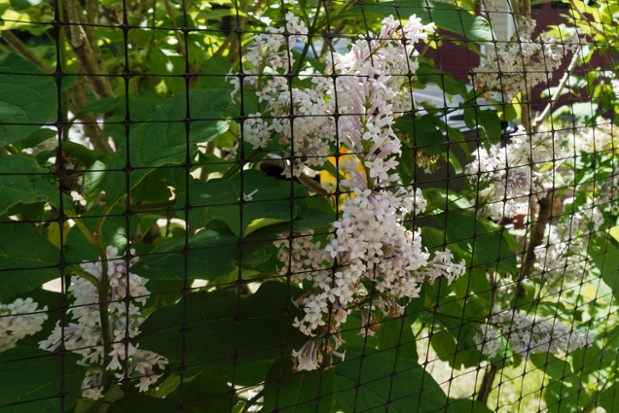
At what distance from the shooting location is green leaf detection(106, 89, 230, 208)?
77 centimetres

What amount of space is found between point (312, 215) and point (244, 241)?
10 cm

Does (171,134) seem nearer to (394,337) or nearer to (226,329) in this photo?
(226,329)

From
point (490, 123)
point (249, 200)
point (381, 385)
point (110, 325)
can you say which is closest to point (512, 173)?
point (490, 123)

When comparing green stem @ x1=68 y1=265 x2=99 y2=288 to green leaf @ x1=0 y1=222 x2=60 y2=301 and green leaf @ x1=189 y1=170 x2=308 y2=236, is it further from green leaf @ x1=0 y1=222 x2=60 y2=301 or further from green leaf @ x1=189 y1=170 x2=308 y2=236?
green leaf @ x1=189 y1=170 x2=308 y2=236

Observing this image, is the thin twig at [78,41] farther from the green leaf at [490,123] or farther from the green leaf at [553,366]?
the green leaf at [553,366]

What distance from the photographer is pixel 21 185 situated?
73 cm

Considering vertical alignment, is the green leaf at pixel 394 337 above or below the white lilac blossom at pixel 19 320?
below

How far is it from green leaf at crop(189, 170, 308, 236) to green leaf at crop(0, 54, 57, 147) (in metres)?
0.17

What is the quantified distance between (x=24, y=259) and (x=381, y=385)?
46cm

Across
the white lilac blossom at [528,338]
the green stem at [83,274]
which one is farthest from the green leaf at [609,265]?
the green stem at [83,274]

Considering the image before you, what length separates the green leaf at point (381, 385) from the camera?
2.96 feet

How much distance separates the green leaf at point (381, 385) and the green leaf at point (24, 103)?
46cm

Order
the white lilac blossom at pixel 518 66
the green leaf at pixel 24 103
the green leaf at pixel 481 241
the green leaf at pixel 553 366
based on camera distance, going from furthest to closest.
Answer: 1. the green leaf at pixel 553 366
2. the white lilac blossom at pixel 518 66
3. the green leaf at pixel 481 241
4. the green leaf at pixel 24 103

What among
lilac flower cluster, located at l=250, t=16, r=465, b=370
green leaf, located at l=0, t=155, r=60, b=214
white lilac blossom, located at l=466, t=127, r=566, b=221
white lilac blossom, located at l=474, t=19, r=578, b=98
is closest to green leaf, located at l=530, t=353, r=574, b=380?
white lilac blossom, located at l=466, t=127, r=566, b=221
